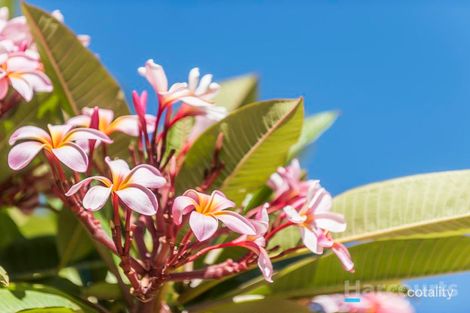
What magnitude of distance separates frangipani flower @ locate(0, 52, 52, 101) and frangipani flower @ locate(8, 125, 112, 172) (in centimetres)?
15

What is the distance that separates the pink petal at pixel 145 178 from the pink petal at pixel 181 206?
38mm

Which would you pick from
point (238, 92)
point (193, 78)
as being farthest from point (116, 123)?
point (238, 92)

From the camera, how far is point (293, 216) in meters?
1.16

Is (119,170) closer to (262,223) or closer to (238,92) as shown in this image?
(262,223)

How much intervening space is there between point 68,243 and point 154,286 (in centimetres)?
50

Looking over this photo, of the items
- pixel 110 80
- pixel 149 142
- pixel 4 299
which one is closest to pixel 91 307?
pixel 4 299

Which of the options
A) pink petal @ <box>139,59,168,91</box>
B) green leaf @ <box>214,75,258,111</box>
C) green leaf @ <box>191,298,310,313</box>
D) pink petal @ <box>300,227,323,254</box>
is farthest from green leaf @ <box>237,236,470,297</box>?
green leaf @ <box>214,75,258,111</box>

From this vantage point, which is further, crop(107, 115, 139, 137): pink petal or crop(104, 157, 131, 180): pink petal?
crop(107, 115, 139, 137): pink petal

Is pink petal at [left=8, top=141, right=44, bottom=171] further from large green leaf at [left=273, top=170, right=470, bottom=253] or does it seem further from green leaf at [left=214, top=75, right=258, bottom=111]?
green leaf at [left=214, top=75, right=258, bottom=111]

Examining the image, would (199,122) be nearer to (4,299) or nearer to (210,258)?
(210,258)

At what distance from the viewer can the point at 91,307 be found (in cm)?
129

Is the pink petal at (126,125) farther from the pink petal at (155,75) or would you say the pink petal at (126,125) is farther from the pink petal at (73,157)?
the pink petal at (73,157)

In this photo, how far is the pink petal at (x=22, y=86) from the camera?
Result: 48.4 inches

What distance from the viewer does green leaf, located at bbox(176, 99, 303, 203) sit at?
1.32 metres
